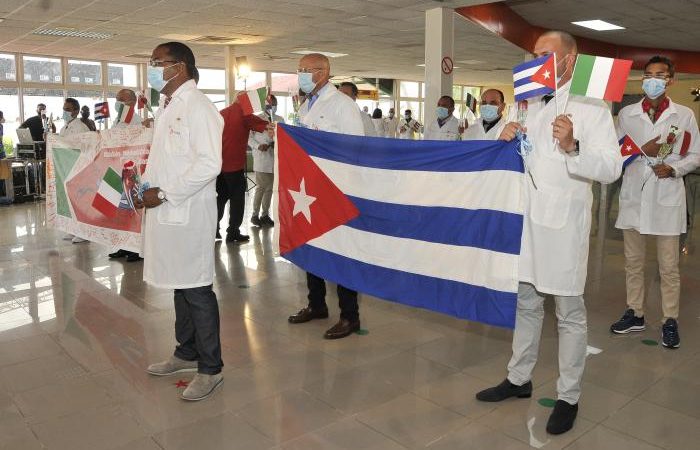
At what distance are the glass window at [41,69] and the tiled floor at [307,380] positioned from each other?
13.0 metres

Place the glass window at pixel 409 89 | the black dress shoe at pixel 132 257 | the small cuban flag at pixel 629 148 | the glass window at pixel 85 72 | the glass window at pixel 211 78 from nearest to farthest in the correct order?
the small cuban flag at pixel 629 148 → the black dress shoe at pixel 132 257 → the glass window at pixel 85 72 → the glass window at pixel 211 78 → the glass window at pixel 409 89

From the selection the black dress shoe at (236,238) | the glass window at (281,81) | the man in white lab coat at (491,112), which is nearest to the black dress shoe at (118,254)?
the black dress shoe at (236,238)

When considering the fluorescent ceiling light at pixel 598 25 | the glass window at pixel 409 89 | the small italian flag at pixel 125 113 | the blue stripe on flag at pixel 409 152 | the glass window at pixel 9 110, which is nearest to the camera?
the blue stripe on flag at pixel 409 152

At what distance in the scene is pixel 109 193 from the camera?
19.0ft

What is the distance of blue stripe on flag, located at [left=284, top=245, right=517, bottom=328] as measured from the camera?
9.70 feet

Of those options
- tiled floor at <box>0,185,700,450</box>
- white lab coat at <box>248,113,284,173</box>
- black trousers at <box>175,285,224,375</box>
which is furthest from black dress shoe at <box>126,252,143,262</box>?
black trousers at <box>175,285,224,375</box>

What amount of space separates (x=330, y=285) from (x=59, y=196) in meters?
3.33

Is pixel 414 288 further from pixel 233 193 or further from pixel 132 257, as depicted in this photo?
pixel 233 193

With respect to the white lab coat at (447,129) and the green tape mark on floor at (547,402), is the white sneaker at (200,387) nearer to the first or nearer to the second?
the green tape mark on floor at (547,402)

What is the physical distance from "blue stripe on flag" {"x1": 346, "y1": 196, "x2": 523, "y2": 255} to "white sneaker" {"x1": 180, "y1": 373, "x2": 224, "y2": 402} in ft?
4.10

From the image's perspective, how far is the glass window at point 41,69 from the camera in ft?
51.8

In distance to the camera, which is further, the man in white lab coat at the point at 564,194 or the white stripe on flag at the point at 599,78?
the man in white lab coat at the point at 564,194

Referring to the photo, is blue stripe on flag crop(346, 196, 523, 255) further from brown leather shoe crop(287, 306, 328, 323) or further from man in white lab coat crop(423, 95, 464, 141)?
man in white lab coat crop(423, 95, 464, 141)

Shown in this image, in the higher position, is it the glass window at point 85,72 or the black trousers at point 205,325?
the glass window at point 85,72
